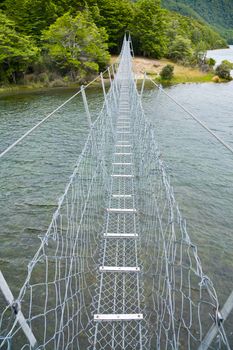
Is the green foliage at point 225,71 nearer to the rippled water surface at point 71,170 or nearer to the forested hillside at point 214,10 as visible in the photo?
the rippled water surface at point 71,170

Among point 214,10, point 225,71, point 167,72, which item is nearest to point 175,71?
point 167,72

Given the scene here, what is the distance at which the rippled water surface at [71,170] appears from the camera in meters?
3.36

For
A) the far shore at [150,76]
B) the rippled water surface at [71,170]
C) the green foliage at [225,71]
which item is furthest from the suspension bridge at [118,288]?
the green foliage at [225,71]

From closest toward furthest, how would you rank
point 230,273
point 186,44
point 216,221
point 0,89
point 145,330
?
point 145,330, point 230,273, point 216,221, point 0,89, point 186,44

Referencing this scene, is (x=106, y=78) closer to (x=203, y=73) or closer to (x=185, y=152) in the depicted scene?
(x=203, y=73)

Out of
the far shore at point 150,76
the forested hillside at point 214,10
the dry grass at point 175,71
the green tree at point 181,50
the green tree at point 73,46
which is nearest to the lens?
the far shore at point 150,76

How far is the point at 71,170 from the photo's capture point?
18.8 ft

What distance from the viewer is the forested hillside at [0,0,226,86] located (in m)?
17.1

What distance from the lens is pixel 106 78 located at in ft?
67.0

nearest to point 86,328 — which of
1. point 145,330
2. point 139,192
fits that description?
point 145,330

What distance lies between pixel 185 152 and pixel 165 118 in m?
3.46

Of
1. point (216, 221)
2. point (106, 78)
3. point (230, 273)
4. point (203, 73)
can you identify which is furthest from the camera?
point (203, 73)

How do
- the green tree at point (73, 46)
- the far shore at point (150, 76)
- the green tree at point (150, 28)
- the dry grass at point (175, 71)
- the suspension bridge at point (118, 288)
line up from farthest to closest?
the green tree at point (150, 28), the dry grass at point (175, 71), the green tree at point (73, 46), the far shore at point (150, 76), the suspension bridge at point (118, 288)

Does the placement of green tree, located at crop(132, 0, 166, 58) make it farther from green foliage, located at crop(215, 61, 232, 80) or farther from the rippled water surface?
the rippled water surface
